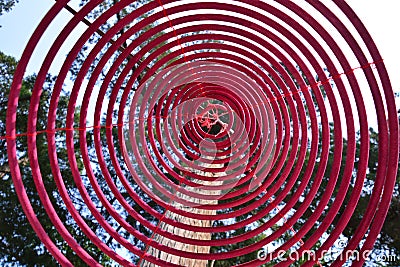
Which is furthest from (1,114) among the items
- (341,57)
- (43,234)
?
(341,57)

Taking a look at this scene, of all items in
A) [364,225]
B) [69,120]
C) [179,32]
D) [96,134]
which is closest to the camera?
[364,225]

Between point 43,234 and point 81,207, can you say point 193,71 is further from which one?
point 81,207

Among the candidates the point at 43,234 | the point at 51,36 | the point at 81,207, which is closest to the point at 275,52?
the point at 43,234

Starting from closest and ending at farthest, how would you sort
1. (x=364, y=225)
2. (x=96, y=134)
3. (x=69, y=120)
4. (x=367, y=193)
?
(x=364, y=225) < (x=69, y=120) < (x=96, y=134) < (x=367, y=193)

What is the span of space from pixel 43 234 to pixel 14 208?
17.3 feet

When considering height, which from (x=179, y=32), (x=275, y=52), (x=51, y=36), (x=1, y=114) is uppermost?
(x=51, y=36)

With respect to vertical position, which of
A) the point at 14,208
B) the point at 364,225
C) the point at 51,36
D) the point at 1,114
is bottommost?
the point at 364,225

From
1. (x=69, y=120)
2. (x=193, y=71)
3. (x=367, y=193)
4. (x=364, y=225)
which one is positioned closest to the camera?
(x=364, y=225)

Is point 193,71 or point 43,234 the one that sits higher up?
point 193,71

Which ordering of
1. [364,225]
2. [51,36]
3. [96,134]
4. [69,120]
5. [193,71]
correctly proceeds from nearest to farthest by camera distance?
[364,225] → [69,120] → [96,134] → [193,71] → [51,36]

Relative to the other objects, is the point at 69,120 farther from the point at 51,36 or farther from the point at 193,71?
the point at 51,36

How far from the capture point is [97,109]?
10.1 feet

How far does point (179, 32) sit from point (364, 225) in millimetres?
1737

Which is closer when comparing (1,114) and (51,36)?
(51,36)
